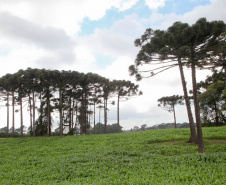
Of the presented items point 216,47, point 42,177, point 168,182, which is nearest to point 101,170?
point 42,177

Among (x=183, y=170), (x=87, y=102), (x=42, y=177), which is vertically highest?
(x=87, y=102)

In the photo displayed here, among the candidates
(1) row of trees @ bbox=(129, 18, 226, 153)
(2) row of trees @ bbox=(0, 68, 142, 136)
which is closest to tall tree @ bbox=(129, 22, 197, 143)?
(1) row of trees @ bbox=(129, 18, 226, 153)

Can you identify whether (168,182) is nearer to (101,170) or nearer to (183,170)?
(183,170)

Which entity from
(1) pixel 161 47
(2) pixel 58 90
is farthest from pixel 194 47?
(2) pixel 58 90

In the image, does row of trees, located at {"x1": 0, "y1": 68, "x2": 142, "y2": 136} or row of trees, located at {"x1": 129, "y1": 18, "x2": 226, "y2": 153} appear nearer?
row of trees, located at {"x1": 129, "y1": 18, "x2": 226, "y2": 153}

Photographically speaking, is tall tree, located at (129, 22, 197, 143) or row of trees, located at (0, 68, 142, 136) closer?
tall tree, located at (129, 22, 197, 143)

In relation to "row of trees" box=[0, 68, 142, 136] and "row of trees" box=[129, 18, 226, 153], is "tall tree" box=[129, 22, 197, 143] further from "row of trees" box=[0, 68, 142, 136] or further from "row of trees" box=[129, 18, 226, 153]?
"row of trees" box=[0, 68, 142, 136]

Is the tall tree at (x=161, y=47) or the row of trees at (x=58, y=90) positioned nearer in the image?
the tall tree at (x=161, y=47)

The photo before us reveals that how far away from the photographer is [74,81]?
101ft

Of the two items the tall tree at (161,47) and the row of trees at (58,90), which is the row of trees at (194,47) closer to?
the tall tree at (161,47)

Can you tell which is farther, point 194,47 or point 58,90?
point 58,90

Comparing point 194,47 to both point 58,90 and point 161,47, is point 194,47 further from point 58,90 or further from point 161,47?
point 58,90

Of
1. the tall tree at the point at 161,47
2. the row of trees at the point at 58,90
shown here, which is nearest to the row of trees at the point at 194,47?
the tall tree at the point at 161,47

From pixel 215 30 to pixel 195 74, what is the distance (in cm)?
270
